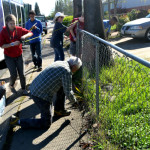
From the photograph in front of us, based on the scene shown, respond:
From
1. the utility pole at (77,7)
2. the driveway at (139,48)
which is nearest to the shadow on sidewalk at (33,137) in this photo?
the driveway at (139,48)

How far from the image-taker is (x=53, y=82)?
10.2 feet

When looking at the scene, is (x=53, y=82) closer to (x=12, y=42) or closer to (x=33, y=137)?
(x=33, y=137)

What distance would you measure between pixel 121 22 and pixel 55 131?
1299 cm

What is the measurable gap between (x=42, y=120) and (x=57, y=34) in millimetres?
2884

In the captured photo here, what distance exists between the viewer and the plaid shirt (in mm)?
3004

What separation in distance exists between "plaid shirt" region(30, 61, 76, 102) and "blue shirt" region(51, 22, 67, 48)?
2486mm

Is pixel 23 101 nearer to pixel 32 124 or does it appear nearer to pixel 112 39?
pixel 32 124

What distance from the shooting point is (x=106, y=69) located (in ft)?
13.5

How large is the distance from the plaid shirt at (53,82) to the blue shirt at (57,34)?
2486 millimetres

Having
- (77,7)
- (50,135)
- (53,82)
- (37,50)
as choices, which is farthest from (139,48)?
(50,135)

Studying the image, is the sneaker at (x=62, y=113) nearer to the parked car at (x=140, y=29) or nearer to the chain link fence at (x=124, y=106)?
the chain link fence at (x=124, y=106)

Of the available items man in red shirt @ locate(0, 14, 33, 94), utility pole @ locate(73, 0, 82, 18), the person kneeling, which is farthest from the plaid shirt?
utility pole @ locate(73, 0, 82, 18)

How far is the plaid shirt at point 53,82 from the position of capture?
3.00 metres

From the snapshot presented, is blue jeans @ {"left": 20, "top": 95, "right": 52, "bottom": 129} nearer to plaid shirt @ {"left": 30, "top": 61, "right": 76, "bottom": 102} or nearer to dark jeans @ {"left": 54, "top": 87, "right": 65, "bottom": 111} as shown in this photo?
plaid shirt @ {"left": 30, "top": 61, "right": 76, "bottom": 102}
